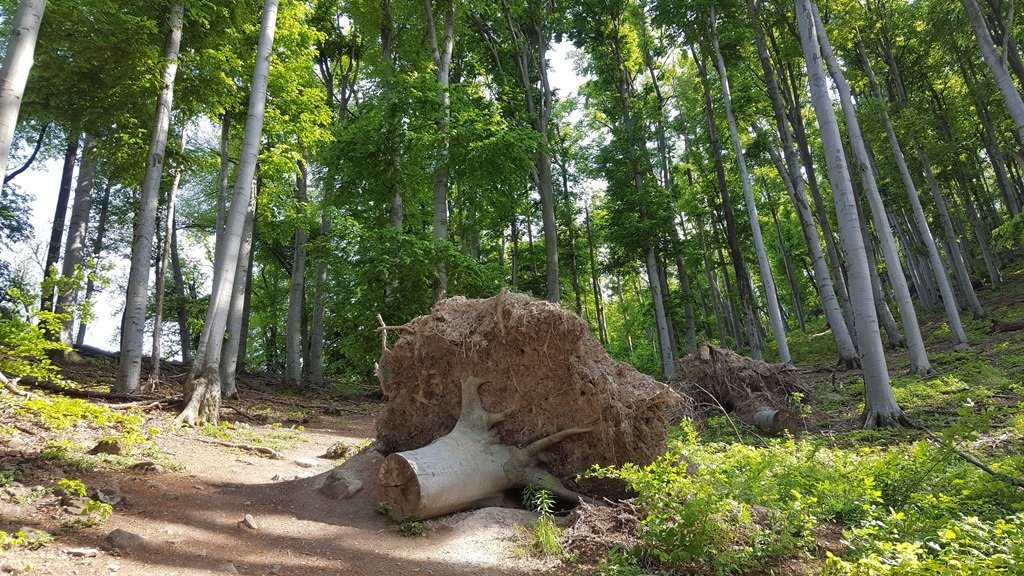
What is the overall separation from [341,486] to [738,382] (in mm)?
8886

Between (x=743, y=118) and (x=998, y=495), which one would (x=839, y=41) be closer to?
(x=743, y=118)

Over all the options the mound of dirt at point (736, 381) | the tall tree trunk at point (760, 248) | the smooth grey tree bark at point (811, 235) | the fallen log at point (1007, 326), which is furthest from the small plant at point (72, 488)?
the fallen log at point (1007, 326)

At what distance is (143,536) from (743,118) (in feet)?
64.3

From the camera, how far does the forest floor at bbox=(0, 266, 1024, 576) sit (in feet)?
12.0

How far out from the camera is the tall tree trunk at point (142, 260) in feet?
30.8

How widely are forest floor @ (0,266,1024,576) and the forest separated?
98mm

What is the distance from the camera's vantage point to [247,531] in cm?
444

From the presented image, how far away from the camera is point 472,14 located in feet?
59.2

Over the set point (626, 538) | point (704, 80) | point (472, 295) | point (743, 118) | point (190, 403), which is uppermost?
point (704, 80)

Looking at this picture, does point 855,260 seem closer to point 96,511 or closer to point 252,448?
point 252,448

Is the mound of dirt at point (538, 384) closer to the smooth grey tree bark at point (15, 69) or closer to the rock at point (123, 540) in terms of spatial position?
the rock at point (123, 540)

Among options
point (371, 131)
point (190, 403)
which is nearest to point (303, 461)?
point (190, 403)

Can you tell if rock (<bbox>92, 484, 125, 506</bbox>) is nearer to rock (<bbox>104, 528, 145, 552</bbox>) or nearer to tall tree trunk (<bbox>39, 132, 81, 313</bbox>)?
rock (<bbox>104, 528, 145, 552</bbox>)

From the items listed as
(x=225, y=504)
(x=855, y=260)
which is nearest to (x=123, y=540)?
(x=225, y=504)
